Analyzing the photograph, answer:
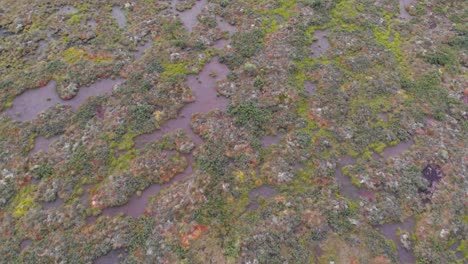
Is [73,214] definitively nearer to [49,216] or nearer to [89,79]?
[49,216]

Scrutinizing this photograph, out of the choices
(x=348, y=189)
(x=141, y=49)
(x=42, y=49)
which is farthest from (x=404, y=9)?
(x=42, y=49)

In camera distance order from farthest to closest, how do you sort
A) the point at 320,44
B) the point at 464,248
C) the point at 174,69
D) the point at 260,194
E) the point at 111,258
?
the point at 320,44 → the point at 174,69 → the point at 260,194 → the point at 464,248 → the point at 111,258

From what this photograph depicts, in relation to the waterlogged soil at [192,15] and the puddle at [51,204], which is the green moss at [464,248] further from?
the waterlogged soil at [192,15]

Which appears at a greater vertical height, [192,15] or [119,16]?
[119,16]

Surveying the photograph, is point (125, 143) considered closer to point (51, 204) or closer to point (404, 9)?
point (51, 204)

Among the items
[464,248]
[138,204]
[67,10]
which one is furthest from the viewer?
[67,10]

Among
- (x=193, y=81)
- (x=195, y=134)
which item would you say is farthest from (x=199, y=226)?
(x=193, y=81)

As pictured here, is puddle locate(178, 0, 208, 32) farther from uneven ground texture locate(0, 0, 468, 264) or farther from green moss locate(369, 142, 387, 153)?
Answer: green moss locate(369, 142, 387, 153)
